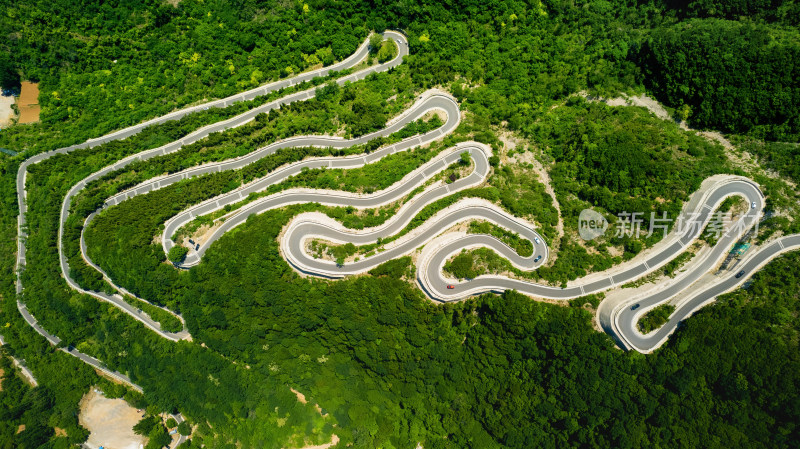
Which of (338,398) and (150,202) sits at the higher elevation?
(150,202)

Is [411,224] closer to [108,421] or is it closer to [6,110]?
[108,421]

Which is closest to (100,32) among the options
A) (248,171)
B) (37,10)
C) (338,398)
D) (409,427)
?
(37,10)

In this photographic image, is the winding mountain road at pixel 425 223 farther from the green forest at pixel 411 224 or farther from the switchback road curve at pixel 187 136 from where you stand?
the green forest at pixel 411 224

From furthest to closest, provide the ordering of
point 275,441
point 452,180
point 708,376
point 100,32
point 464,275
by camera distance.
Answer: point 100,32 → point 275,441 → point 452,180 → point 464,275 → point 708,376

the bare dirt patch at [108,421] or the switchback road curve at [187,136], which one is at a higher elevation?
the switchback road curve at [187,136]

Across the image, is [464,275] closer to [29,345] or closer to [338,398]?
[338,398]

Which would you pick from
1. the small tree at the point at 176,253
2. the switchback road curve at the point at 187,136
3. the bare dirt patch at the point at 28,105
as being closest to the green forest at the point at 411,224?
the small tree at the point at 176,253
